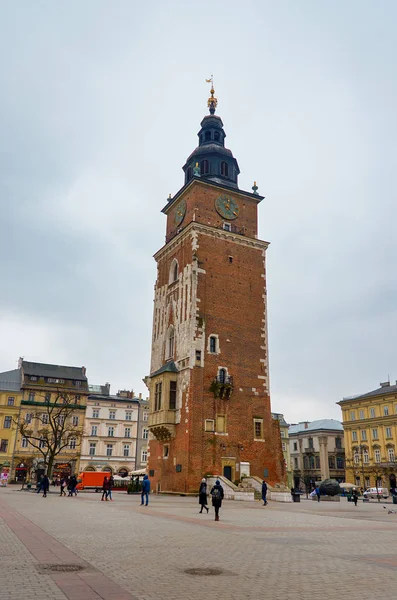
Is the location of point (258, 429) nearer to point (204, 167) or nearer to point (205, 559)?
point (204, 167)

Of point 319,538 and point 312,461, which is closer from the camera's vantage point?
point 319,538

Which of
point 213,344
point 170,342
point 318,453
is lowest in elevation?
point 318,453

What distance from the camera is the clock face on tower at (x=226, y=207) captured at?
48469 millimetres

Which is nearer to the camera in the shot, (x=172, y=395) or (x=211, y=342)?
(x=172, y=395)

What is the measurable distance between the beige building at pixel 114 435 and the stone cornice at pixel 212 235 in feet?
122

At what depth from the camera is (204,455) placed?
132 feet

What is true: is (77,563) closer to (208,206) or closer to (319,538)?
(319,538)

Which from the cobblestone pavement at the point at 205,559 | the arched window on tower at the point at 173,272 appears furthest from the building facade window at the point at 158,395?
the cobblestone pavement at the point at 205,559

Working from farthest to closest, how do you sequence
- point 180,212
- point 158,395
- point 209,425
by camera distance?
point 180,212 < point 158,395 < point 209,425

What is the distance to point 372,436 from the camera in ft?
265

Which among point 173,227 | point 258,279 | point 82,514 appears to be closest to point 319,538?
point 82,514

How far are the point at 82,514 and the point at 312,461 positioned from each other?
287 feet

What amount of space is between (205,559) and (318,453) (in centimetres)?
9470

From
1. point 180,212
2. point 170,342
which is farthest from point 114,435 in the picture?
point 180,212
